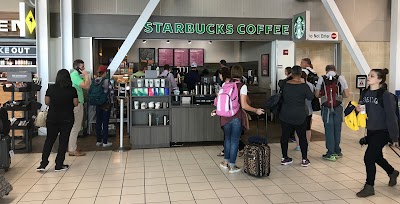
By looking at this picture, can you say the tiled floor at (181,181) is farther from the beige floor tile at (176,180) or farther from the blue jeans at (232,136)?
the blue jeans at (232,136)

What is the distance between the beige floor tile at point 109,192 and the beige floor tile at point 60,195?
1.09ft

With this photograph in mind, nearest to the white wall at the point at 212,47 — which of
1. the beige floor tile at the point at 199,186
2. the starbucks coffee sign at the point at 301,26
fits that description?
the starbucks coffee sign at the point at 301,26

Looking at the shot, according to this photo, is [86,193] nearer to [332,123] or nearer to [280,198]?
[280,198]

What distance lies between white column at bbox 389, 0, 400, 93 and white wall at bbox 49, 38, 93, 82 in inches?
284

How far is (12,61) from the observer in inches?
368

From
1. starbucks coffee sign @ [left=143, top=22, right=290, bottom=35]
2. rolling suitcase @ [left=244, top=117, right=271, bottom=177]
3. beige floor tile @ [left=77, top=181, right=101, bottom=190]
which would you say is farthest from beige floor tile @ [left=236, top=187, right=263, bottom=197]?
starbucks coffee sign @ [left=143, top=22, right=290, bottom=35]

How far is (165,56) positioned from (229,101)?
7.23 meters

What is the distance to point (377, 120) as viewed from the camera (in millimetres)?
4078

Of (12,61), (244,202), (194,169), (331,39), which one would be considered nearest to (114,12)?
(12,61)

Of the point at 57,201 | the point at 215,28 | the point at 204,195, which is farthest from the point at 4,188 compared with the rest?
the point at 215,28

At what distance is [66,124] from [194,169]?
1936mm

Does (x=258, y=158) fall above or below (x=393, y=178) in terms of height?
above

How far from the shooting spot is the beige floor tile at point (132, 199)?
160 inches

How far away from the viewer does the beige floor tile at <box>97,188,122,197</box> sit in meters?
4.32
